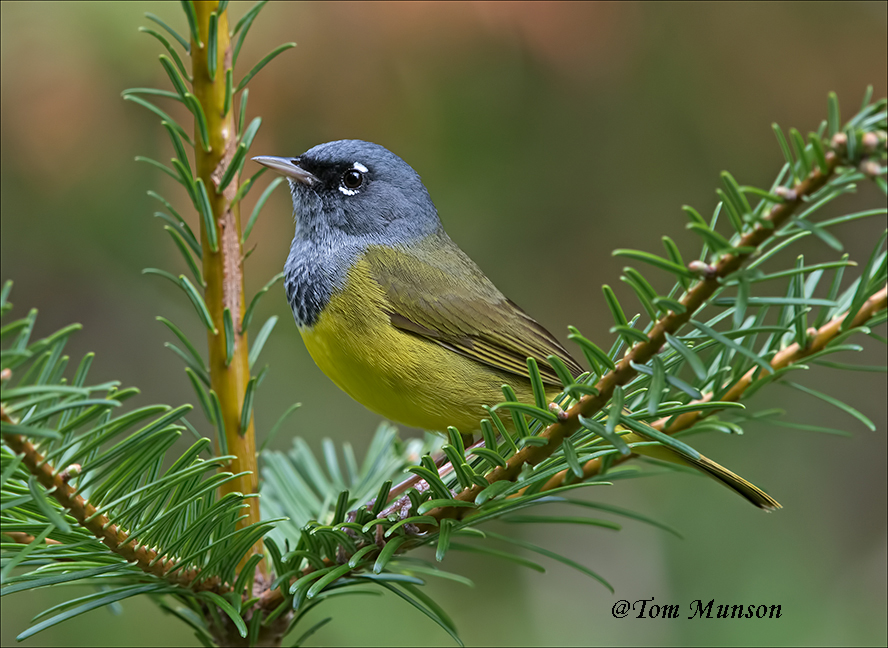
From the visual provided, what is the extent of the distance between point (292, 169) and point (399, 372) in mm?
1008

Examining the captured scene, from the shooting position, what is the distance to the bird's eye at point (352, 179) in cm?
319

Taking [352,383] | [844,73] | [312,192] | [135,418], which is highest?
[844,73]

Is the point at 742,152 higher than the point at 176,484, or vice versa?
the point at 742,152

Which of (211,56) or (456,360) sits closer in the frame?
(211,56)

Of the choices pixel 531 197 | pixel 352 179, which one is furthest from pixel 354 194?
pixel 531 197

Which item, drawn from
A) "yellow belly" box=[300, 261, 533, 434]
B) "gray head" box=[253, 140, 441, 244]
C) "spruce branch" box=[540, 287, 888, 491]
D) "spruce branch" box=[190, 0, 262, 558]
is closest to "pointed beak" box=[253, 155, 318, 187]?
"gray head" box=[253, 140, 441, 244]

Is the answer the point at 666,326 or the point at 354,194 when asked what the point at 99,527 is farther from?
the point at 354,194

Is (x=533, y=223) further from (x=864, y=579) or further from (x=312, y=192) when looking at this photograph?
(x=864, y=579)

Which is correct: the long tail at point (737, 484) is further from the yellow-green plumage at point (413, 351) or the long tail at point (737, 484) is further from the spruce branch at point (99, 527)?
the spruce branch at point (99, 527)

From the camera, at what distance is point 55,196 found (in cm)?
291

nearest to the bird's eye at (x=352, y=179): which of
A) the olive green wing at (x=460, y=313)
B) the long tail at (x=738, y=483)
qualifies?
the olive green wing at (x=460, y=313)

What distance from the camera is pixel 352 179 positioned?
3.21 m

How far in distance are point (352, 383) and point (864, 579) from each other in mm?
2083

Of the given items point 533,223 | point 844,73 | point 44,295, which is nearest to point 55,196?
point 44,295
